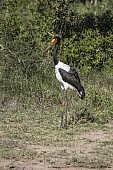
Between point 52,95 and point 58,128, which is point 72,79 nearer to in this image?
point 58,128

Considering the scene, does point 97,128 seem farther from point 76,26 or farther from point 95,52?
point 76,26

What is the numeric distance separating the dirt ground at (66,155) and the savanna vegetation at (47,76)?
134 mm

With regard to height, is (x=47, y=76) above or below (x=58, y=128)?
above

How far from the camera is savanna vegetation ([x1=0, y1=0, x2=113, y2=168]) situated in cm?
843

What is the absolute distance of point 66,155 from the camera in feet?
22.8

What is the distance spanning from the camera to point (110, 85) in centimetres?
1134

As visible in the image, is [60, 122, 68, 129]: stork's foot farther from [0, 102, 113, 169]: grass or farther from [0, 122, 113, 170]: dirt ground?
[0, 122, 113, 170]: dirt ground

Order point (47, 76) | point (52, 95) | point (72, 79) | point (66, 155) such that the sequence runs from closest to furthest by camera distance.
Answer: point (66, 155) < point (72, 79) < point (52, 95) < point (47, 76)

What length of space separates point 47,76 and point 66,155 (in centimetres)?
432

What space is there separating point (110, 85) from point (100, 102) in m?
1.35

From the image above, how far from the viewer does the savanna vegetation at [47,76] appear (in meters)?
8.43

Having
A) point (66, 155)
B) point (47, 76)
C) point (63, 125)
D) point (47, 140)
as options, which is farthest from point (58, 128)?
point (47, 76)

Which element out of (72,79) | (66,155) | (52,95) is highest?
(72,79)

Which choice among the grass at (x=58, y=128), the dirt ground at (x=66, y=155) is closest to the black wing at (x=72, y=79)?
the grass at (x=58, y=128)
